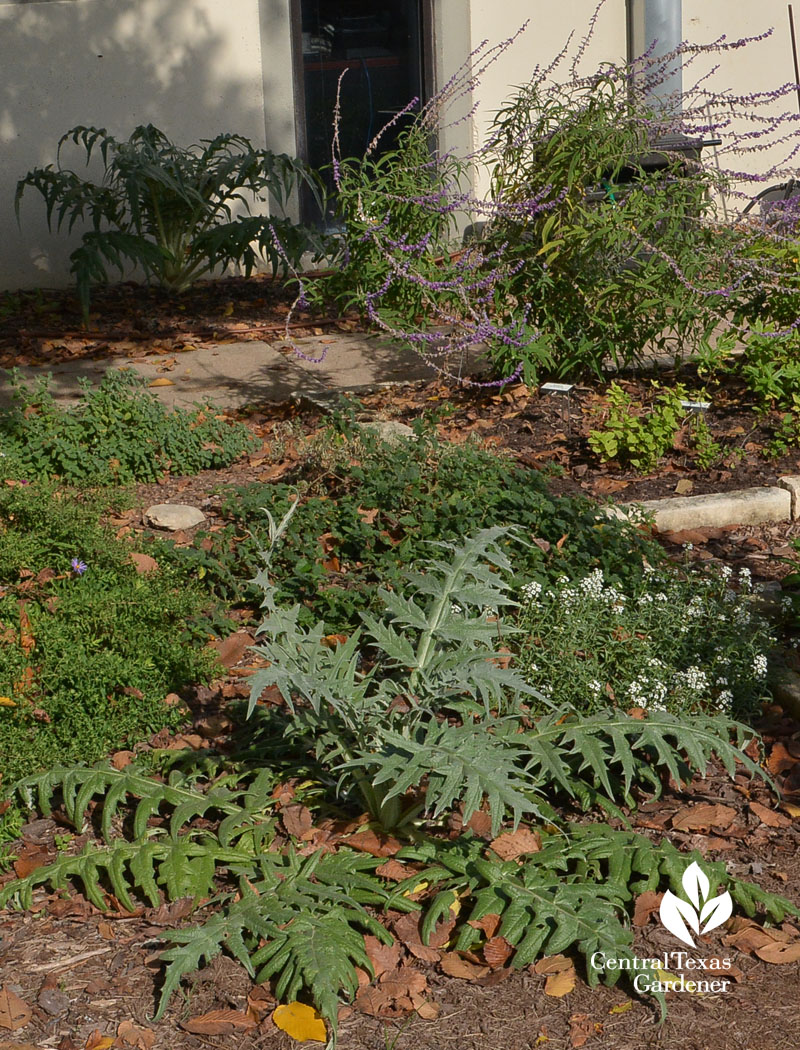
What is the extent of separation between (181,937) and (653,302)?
432cm

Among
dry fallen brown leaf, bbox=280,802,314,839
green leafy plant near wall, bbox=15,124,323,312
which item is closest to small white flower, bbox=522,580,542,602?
dry fallen brown leaf, bbox=280,802,314,839

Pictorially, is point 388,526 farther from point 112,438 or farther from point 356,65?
point 356,65

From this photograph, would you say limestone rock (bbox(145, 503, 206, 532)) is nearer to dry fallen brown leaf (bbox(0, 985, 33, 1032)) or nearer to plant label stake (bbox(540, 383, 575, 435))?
plant label stake (bbox(540, 383, 575, 435))

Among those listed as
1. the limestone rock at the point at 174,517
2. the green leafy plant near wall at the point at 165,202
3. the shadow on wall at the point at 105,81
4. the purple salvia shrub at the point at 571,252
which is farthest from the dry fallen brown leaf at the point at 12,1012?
the shadow on wall at the point at 105,81

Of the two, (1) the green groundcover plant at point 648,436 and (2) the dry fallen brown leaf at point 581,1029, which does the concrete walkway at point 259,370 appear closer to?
(1) the green groundcover plant at point 648,436

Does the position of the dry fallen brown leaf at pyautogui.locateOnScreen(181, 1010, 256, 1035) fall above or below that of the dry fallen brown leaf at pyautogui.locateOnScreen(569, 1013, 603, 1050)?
above

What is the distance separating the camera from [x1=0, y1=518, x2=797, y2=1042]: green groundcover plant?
103 inches

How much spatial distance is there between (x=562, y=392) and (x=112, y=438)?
7.88ft

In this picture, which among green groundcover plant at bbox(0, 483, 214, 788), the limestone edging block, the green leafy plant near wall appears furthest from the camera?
the green leafy plant near wall

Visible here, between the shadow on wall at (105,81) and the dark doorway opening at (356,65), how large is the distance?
0.59m

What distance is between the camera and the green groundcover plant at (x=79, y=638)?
3.47 metres

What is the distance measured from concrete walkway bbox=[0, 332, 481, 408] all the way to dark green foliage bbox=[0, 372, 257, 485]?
804 millimetres

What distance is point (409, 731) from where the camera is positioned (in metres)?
2.94

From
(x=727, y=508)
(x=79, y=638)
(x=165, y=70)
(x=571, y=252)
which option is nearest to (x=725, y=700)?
(x=727, y=508)
